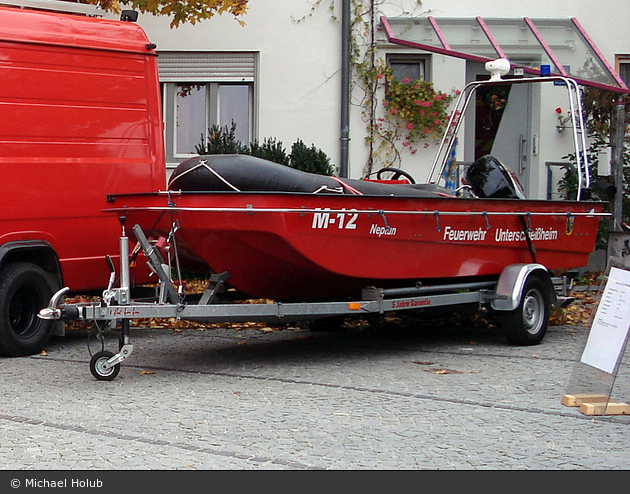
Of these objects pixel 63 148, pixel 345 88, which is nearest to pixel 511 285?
pixel 63 148

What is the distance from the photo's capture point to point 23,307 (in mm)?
8695

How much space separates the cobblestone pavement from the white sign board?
193mm

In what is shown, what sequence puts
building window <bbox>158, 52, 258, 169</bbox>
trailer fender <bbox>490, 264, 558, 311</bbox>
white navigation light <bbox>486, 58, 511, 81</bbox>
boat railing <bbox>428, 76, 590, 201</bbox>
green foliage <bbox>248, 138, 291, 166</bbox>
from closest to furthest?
trailer fender <bbox>490, 264, 558, 311</bbox>
boat railing <bbox>428, 76, 590, 201</bbox>
white navigation light <bbox>486, 58, 511, 81</bbox>
green foliage <bbox>248, 138, 291, 166</bbox>
building window <bbox>158, 52, 258, 169</bbox>

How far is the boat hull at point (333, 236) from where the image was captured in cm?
738

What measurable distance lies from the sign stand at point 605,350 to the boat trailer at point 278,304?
1.96m

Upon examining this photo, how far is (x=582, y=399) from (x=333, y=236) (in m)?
2.21

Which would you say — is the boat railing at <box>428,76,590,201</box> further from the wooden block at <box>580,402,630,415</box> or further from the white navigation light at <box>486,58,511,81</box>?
the wooden block at <box>580,402,630,415</box>

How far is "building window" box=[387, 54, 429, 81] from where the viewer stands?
15.7 m

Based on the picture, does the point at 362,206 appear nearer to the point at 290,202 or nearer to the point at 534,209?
the point at 290,202

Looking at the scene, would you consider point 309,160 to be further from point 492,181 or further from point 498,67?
point 492,181

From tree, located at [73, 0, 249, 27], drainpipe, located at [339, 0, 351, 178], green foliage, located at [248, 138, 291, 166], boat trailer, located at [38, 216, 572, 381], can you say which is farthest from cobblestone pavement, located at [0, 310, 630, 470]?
drainpipe, located at [339, 0, 351, 178]

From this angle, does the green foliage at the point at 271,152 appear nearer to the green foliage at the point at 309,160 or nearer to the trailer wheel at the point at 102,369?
the green foliage at the point at 309,160

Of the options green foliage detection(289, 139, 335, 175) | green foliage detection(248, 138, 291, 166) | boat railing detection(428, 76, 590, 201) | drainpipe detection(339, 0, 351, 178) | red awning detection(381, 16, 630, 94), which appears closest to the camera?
boat railing detection(428, 76, 590, 201)

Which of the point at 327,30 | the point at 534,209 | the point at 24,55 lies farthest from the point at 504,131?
the point at 24,55
